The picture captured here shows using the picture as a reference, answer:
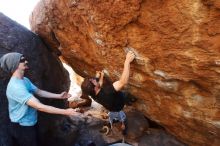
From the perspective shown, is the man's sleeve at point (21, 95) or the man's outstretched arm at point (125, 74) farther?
the man's outstretched arm at point (125, 74)

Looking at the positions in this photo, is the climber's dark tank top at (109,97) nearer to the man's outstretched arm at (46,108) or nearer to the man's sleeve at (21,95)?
the man's outstretched arm at (46,108)

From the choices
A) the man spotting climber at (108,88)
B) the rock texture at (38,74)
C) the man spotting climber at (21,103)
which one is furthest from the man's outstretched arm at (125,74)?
the rock texture at (38,74)

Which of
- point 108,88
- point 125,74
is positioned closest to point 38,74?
point 108,88

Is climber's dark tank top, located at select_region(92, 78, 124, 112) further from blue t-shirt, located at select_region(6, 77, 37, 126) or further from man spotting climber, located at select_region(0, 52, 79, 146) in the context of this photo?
blue t-shirt, located at select_region(6, 77, 37, 126)

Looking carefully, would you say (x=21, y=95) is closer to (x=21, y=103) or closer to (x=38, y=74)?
(x=21, y=103)

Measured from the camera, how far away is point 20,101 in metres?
4.92

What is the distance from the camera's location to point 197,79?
17.5ft

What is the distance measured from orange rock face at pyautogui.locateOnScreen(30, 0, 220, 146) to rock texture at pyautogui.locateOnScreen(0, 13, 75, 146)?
492 mm

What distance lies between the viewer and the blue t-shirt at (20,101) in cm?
491

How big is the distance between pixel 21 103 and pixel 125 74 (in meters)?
1.64

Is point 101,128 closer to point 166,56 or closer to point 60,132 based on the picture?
point 60,132

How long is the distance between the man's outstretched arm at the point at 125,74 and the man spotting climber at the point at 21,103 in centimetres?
87

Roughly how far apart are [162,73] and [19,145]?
2.72 metres

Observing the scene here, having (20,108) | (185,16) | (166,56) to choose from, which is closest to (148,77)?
(166,56)
